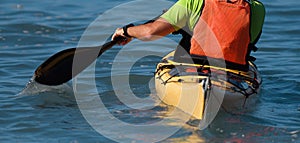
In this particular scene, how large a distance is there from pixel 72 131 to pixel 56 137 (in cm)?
20

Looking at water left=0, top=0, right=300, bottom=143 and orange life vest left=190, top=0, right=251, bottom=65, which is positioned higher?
orange life vest left=190, top=0, right=251, bottom=65

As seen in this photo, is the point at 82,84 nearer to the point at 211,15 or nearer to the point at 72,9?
the point at 211,15

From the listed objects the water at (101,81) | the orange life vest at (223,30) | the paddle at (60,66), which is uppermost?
the orange life vest at (223,30)

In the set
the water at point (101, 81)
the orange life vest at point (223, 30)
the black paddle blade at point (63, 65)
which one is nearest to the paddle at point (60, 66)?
the black paddle blade at point (63, 65)

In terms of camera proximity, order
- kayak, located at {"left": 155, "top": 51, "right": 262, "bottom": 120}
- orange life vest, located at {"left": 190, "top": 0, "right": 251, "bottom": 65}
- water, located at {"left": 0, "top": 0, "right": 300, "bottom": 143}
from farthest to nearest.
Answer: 1. orange life vest, located at {"left": 190, "top": 0, "right": 251, "bottom": 65}
2. water, located at {"left": 0, "top": 0, "right": 300, "bottom": 143}
3. kayak, located at {"left": 155, "top": 51, "right": 262, "bottom": 120}

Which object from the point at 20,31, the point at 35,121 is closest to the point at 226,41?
the point at 35,121

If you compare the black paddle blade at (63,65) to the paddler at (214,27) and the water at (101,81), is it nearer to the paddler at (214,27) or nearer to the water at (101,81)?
the water at (101,81)

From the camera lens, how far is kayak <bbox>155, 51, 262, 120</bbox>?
6195mm

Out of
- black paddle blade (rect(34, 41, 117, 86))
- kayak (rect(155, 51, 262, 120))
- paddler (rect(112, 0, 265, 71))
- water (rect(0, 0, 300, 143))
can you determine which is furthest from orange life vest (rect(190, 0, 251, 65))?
black paddle blade (rect(34, 41, 117, 86))

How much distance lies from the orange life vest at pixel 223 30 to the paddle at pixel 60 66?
1.17 m

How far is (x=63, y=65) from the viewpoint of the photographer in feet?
25.0

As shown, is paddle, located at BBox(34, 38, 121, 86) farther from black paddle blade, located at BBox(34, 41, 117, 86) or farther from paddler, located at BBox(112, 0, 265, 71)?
paddler, located at BBox(112, 0, 265, 71)

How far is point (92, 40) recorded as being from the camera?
10.6 metres

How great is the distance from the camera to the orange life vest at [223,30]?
22.2ft
